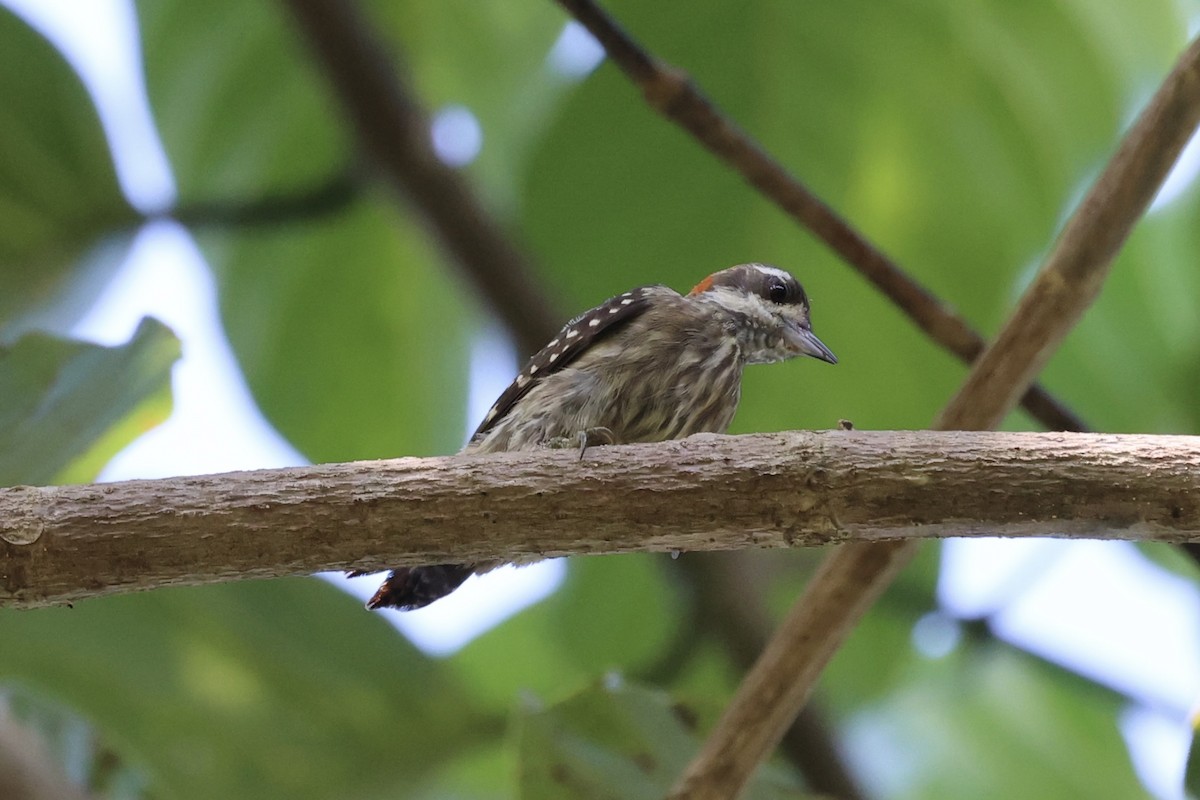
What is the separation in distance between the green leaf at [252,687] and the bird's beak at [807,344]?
→ 4.39 feet

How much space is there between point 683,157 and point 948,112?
71cm

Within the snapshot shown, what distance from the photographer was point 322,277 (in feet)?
12.6

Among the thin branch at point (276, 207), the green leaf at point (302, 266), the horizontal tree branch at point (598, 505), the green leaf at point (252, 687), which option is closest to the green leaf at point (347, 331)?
the green leaf at point (302, 266)

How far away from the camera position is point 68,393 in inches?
104

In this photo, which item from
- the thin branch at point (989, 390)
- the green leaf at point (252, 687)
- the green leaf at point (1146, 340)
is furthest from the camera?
the green leaf at point (1146, 340)

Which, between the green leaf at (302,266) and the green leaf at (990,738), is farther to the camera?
the green leaf at (990,738)

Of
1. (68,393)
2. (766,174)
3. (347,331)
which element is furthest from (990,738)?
(68,393)

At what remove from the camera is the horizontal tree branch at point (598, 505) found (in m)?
1.87

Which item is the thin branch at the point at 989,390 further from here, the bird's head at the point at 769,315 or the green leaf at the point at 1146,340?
the green leaf at the point at 1146,340

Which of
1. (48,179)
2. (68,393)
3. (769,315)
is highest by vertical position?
(48,179)

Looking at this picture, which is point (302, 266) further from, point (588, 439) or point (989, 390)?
point (989, 390)

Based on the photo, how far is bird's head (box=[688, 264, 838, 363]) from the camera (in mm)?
3445

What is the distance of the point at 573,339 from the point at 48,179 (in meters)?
1.54

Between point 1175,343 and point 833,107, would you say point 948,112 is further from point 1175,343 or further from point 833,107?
point 1175,343
